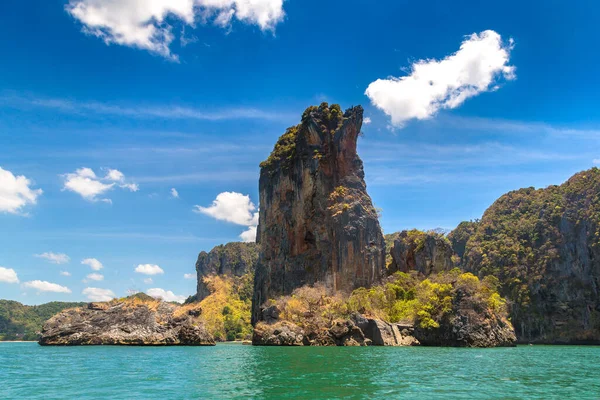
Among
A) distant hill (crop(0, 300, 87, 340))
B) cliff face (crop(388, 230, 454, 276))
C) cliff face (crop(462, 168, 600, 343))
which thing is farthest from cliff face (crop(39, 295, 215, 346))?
distant hill (crop(0, 300, 87, 340))

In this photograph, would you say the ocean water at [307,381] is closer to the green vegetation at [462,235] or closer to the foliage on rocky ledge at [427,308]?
the foliage on rocky ledge at [427,308]

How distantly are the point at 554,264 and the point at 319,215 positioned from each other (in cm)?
6058

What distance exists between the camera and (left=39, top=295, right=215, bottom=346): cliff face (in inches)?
2712

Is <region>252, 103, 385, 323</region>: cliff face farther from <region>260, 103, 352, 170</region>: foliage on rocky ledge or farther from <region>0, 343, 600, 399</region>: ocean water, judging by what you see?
<region>0, 343, 600, 399</region>: ocean water

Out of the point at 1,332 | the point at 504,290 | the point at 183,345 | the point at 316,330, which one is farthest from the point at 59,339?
the point at 1,332

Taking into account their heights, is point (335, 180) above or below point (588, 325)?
above

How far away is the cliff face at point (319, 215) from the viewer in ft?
311

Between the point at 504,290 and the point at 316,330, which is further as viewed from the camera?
the point at 504,290

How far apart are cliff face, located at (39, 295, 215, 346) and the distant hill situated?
101 metres

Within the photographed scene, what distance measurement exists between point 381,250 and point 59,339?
59100 millimetres

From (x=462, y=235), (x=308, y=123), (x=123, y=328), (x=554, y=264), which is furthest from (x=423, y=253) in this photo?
(x=462, y=235)

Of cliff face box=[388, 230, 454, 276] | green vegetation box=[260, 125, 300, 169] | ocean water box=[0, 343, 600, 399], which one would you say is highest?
green vegetation box=[260, 125, 300, 169]

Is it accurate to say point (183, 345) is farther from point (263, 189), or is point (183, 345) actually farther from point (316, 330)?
point (263, 189)

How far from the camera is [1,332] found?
16875 cm
